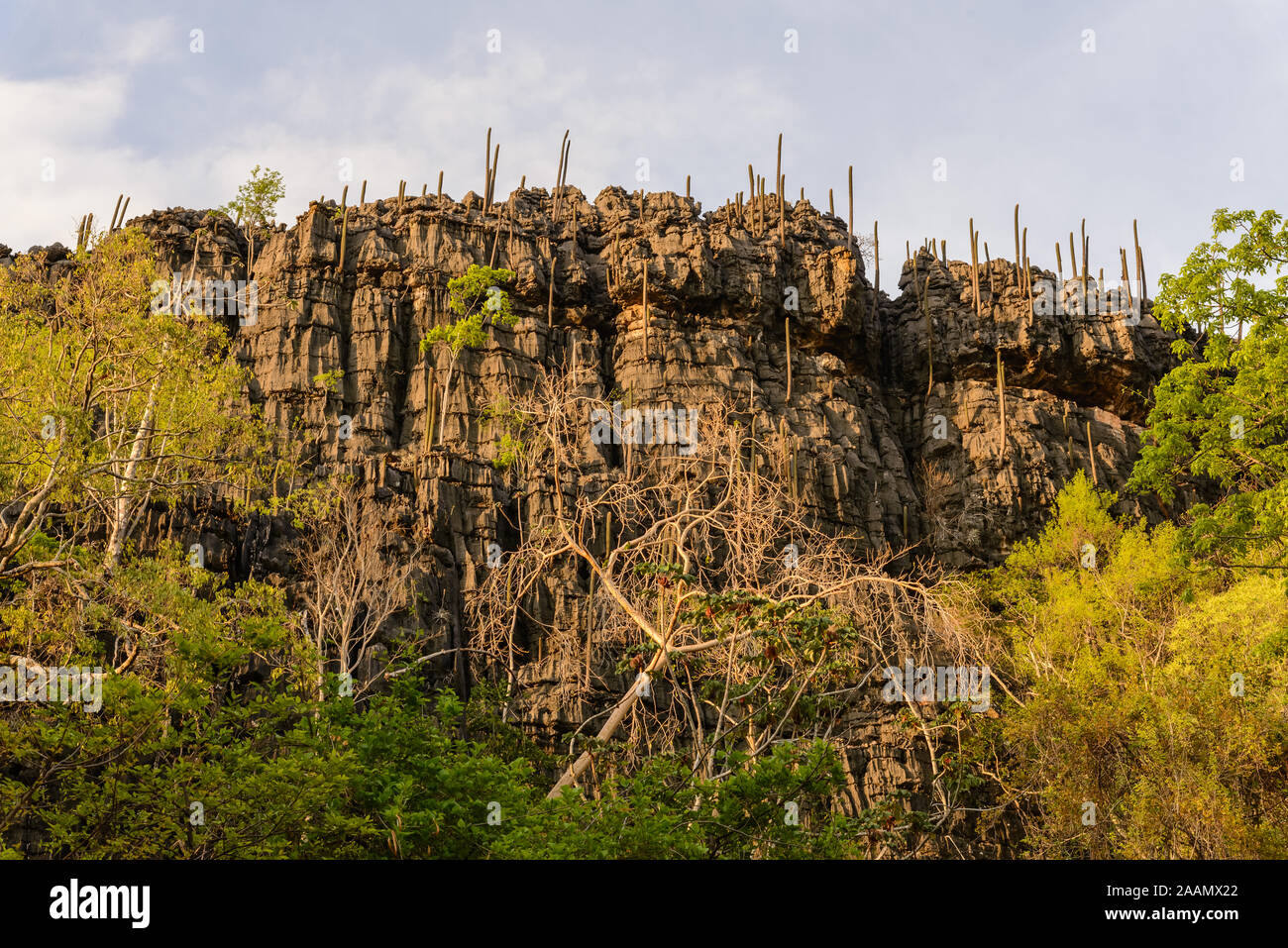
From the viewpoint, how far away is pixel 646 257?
46125 millimetres

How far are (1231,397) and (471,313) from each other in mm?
28814

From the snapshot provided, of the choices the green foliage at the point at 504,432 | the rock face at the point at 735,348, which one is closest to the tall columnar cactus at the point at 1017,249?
the rock face at the point at 735,348

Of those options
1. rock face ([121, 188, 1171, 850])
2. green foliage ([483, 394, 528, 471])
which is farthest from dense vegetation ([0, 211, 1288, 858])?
rock face ([121, 188, 1171, 850])

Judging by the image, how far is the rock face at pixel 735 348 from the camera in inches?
1629

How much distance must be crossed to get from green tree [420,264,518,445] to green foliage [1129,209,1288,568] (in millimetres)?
25139

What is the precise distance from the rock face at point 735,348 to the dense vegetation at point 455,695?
36.0 ft

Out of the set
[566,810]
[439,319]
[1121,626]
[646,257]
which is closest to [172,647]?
[566,810]

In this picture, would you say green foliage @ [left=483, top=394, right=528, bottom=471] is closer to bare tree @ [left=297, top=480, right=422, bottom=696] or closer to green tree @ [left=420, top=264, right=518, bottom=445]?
green tree @ [left=420, top=264, right=518, bottom=445]

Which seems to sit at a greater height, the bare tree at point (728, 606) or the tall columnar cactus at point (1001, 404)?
the tall columnar cactus at point (1001, 404)

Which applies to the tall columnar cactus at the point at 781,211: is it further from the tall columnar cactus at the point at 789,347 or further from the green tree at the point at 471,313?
the green tree at the point at 471,313

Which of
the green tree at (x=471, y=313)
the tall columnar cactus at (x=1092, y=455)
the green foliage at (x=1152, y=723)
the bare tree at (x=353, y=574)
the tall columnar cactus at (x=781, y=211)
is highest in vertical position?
the tall columnar cactus at (x=781, y=211)

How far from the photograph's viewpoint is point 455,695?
44.4 ft

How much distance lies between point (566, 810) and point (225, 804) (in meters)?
3.69
